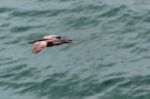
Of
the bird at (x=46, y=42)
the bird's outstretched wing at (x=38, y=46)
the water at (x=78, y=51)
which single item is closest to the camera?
the bird's outstretched wing at (x=38, y=46)

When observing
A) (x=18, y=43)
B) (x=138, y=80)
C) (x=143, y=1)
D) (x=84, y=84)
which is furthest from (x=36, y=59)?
(x=143, y=1)

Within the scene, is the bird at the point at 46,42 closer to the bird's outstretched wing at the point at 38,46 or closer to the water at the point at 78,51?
the bird's outstretched wing at the point at 38,46

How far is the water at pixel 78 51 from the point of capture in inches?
848

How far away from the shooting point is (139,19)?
26.4m

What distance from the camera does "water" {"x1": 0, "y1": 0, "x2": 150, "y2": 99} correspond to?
21547 millimetres

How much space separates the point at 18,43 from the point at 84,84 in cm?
516

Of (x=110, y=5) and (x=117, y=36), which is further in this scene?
(x=110, y=5)

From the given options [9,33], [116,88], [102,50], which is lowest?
[116,88]

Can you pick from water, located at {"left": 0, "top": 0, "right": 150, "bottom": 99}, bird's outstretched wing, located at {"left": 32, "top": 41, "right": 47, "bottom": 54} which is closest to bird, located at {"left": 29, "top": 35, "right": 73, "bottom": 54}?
bird's outstretched wing, located at {"left": 32, "top": 41, "right": 47, "bottom": 54}

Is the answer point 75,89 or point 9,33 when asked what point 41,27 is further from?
point 75,89

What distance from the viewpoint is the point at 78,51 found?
24156 millimetres

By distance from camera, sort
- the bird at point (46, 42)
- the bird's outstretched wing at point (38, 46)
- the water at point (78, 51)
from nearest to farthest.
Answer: the bird's outstretched wing at point (38, 46) → the bird at point (46, 42) → the water at point (78, 51)

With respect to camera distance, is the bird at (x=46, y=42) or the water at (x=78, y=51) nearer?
the bird at (x=46, y=42)

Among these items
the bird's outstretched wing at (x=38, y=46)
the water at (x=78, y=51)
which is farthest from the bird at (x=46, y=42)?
the water at (x=78, y=51)
